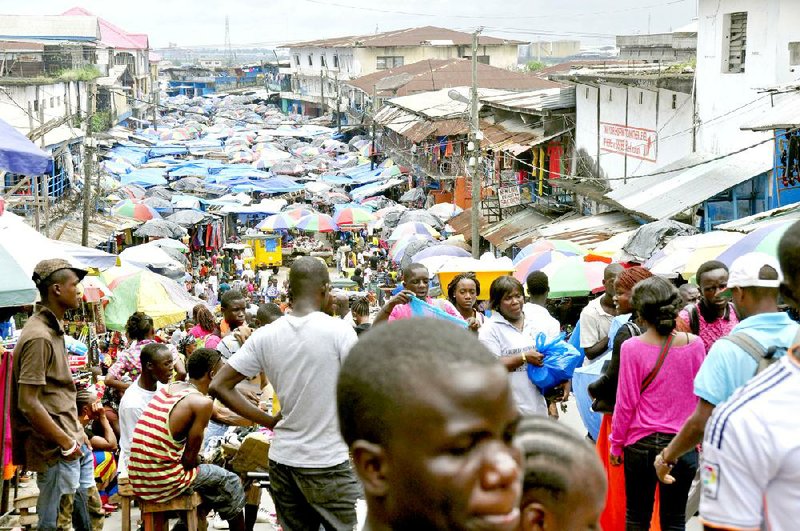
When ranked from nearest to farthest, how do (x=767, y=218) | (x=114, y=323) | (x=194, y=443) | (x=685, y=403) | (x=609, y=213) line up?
(x=685, y=403) < (x=194, y=443) < (x=767, y=218) < (x=114, y=323) < (x=609, y=213)

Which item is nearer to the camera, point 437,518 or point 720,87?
→ point 437,518

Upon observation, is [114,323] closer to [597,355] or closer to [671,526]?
[597,355]

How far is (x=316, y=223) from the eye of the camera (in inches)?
1214

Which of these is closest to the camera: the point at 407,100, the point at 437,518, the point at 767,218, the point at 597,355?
the point at 437,518

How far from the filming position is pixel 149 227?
31.5 meters

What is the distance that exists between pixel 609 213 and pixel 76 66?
39007 millimetres

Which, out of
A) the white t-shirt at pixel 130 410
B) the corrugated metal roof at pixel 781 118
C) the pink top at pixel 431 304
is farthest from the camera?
the corrugated metal roof at pixel 781 118

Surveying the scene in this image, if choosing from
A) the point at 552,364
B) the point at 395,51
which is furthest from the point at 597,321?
the point at 395,51

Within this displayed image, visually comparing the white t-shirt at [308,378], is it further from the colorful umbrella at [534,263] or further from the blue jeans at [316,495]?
the colorful umbrella at [534,263]

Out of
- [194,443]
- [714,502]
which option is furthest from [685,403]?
[194,443]

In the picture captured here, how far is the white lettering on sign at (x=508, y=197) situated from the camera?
29750 millimetres

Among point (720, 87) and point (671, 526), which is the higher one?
point (720, 87)

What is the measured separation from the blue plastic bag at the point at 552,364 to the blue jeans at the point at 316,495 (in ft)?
5.38

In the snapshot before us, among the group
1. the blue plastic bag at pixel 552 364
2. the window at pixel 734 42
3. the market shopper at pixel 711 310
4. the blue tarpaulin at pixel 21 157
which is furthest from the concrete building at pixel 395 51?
the market shopper at pixel 711 310
